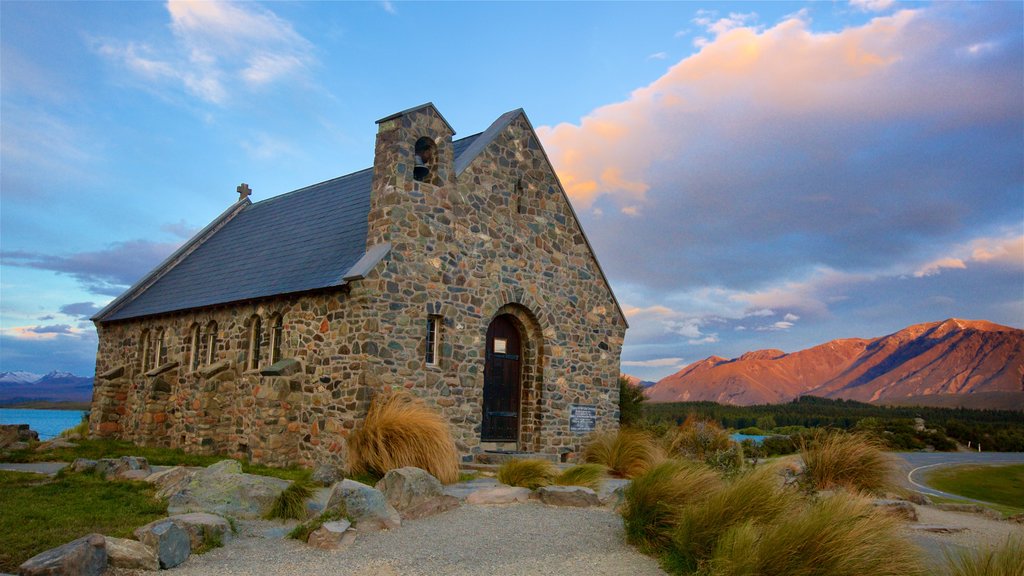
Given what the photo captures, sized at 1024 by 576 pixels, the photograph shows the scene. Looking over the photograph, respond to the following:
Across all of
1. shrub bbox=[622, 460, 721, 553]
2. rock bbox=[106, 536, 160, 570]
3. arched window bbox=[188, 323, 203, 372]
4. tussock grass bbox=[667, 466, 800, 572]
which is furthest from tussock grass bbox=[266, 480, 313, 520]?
arched window bbox=[188, 323, 203, 372]

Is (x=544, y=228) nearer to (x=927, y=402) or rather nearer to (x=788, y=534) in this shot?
(x=788, y=534)

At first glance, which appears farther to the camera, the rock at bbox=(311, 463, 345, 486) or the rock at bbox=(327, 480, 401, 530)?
the rock at bbox=(311, 463, 345, 486)

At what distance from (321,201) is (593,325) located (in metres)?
9.49

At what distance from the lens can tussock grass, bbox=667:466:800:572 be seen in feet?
25.6

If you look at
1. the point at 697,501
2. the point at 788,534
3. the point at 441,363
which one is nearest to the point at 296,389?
the point at 441,363

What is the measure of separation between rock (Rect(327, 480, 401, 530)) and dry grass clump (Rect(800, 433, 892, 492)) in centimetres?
776

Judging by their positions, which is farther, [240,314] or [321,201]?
[321,201]

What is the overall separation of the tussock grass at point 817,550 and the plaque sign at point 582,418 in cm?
1249

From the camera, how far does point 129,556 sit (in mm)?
7562

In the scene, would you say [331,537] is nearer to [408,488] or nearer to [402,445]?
[408,488]

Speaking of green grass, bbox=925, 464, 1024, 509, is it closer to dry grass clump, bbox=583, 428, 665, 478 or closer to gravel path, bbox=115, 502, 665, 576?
dry grass clump, bbox=583, 428, 665, 478

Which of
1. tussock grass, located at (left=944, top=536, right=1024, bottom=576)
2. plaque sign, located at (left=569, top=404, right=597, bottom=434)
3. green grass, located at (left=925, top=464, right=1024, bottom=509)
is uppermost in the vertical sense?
plaque sign, located at (left=569, top=404, right=597, bottom=434)

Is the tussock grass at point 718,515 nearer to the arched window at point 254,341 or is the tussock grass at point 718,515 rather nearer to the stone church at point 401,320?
the stone church at point 401,320

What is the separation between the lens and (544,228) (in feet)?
64.7
